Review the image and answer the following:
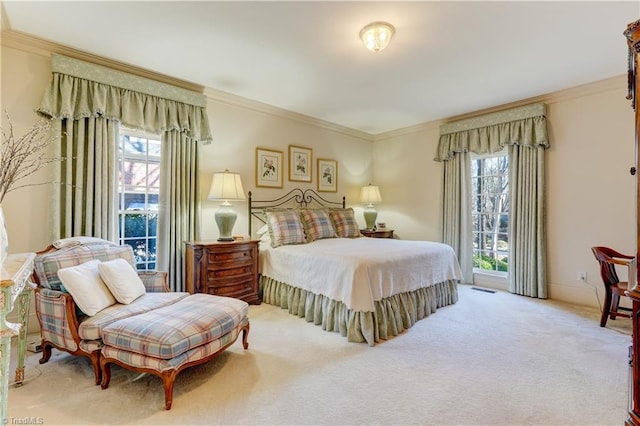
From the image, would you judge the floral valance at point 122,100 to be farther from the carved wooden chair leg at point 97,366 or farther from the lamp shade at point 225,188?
the carved wooden chair leg at point 97,366

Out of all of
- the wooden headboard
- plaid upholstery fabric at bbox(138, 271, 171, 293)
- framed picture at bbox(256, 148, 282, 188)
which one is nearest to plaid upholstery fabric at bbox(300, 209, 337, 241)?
the wooden headboard

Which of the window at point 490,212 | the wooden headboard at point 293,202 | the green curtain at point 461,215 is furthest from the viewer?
the green curtain at point 461,215

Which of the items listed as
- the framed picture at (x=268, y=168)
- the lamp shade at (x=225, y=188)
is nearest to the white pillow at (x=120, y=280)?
the lamp shade at (x=225, y=188)

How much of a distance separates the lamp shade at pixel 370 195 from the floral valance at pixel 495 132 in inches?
45.7

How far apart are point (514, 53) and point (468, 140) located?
1867 mm

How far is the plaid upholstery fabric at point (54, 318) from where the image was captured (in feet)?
6.73

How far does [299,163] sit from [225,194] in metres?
1.67

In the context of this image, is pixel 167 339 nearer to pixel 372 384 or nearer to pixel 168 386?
pixel 168 386

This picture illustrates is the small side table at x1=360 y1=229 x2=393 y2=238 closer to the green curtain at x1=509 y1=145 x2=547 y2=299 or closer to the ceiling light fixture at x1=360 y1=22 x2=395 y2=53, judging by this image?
the green curtain at x1=509 y1=145 x2=547 y2=299

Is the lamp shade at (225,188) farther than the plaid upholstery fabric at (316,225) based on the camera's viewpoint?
No

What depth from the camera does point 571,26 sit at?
8.13ft

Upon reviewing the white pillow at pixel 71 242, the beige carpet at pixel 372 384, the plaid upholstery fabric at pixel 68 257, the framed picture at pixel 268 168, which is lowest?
the beige carpet at pixel 372 384

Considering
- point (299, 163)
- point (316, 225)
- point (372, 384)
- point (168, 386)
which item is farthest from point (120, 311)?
point (299, 163)

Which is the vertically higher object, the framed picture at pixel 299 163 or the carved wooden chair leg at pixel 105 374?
the framed picture at pixel 299 163
